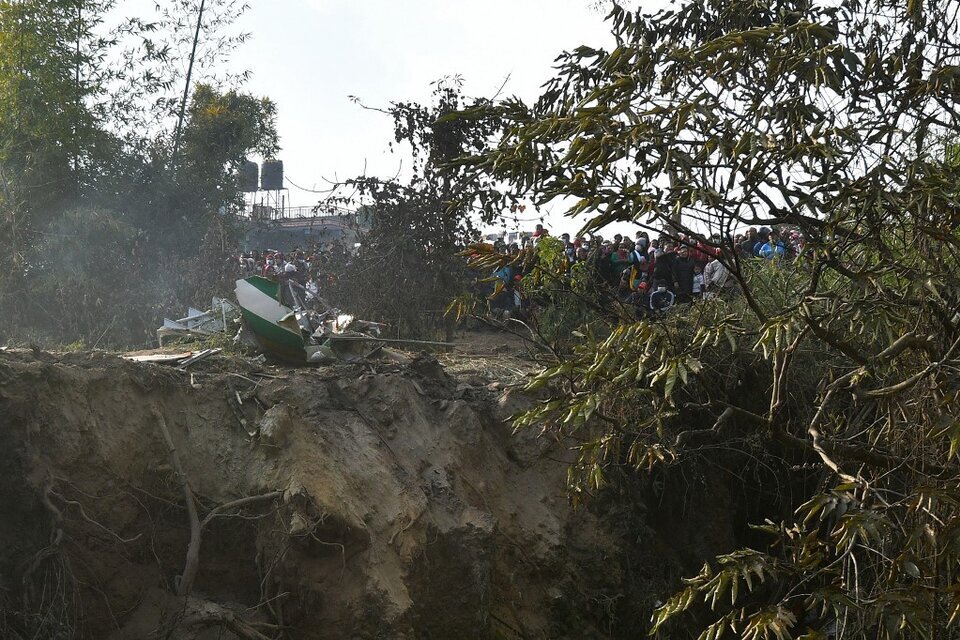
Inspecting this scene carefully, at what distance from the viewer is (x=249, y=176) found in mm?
19109

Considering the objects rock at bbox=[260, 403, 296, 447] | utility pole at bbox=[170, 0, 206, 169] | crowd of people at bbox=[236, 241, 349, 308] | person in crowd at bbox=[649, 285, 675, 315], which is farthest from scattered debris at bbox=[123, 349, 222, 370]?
utility pole at bbox=[170, 0, 206, 169]

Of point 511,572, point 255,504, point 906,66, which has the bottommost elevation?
point 511,572

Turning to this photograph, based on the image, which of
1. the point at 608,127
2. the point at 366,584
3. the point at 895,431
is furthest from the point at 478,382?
the point at 608,127

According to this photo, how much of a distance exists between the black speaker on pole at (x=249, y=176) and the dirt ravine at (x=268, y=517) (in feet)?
38.7

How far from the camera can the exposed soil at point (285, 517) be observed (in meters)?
6.03

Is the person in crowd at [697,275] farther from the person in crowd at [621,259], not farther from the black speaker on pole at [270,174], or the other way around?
the black speaker on pole at [270,174]

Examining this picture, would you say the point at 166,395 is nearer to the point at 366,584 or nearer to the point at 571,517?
the point at 366,584

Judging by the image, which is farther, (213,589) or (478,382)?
(478,382)

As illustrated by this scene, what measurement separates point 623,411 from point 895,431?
8.46ft

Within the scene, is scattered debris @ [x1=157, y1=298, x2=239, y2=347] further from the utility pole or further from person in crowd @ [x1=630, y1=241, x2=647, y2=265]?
the utility pole

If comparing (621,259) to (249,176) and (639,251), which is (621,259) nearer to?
(639,251)

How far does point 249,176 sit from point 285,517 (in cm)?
1357

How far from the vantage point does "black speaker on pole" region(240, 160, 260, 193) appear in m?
18.8

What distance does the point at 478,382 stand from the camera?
8.86 m
